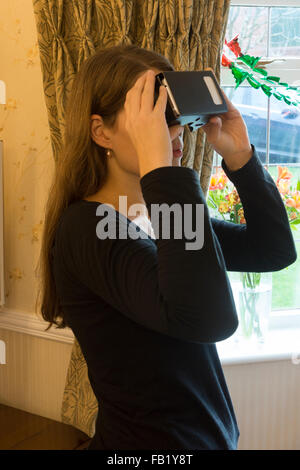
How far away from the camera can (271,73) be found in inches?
78.2

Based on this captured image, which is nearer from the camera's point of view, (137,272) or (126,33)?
(137,272)

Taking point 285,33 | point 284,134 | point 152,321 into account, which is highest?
point 285,33

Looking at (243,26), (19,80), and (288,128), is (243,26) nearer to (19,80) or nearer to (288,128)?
(288,128)

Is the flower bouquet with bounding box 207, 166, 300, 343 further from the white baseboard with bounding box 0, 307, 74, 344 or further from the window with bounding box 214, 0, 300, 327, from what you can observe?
the white baseboard with bounding box 0, 307, 74, 344

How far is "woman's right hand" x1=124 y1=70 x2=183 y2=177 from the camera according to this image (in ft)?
2.53

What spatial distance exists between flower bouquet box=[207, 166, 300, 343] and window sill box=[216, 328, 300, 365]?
0.04 metres

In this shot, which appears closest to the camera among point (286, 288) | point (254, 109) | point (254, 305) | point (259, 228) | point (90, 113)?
point (90, 113)

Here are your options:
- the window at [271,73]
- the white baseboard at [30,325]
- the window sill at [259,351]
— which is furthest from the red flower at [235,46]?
the white baseboard at [30,325]

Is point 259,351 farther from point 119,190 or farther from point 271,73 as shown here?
point 119,190

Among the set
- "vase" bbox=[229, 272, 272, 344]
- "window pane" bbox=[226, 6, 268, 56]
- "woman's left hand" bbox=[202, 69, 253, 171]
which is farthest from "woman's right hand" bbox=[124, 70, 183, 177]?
"window pane" bbox=[226, 6, 268, 56]

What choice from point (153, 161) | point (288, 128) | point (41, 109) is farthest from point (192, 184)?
point (288, 128)

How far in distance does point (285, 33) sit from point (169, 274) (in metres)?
1.65

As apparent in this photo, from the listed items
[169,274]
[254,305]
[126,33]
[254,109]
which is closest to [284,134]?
[254,109]

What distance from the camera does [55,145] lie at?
1708 mm
